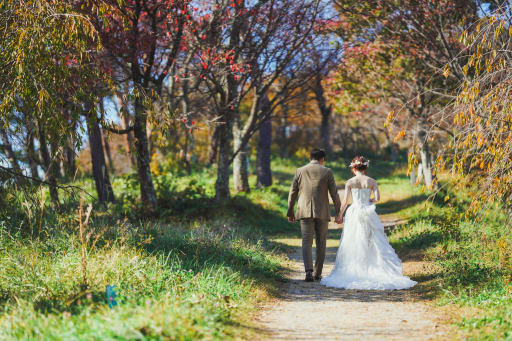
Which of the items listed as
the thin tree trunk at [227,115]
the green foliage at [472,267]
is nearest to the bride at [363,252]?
the green foliage at [472,267]

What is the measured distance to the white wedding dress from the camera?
26.2ft

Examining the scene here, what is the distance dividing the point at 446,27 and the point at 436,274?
27.6 feet

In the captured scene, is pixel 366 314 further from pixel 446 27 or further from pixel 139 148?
pixel 446 27

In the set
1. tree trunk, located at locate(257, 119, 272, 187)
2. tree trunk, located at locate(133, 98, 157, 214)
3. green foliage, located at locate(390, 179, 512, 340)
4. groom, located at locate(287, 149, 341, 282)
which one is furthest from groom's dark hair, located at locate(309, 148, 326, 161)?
tree trunk, located at locate(257, 119, 272, 187)

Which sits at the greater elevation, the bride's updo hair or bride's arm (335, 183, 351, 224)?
the bride's updo hair

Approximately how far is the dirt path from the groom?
482 millimetres

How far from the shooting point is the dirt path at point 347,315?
5113mm

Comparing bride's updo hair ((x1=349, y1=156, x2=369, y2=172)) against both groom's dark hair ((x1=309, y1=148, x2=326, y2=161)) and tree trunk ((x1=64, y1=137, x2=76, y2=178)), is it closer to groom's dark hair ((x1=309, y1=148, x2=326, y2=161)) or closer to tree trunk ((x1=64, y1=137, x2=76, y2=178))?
groom's dark hair ((x1=309, y1=148, x2=326, y2=161))

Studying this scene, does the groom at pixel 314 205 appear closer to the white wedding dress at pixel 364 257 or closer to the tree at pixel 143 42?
the white wedding dress at pixel 364 257

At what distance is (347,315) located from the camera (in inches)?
234

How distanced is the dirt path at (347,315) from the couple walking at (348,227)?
22.2 inches

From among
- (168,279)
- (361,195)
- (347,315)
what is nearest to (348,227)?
(361,195)

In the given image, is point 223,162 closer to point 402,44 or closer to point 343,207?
point 402,44

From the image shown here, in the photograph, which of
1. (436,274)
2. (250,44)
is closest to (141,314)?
(436,274)
